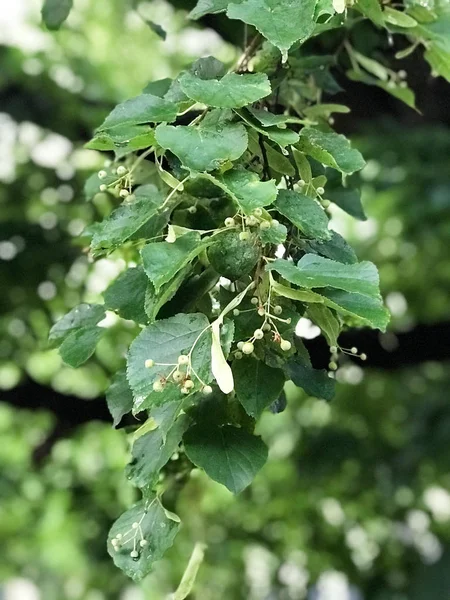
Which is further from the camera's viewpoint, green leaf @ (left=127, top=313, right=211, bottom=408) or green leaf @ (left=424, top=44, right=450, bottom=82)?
green leaf @ (left=424, top=44, right=450, bottom=82)

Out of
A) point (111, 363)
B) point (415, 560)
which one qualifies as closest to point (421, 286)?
point (415, 560)

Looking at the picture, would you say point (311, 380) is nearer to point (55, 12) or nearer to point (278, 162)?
point (278, 162)

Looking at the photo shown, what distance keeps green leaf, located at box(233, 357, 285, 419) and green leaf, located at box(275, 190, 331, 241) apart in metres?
0.07

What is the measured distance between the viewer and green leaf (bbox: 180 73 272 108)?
0.38 metres

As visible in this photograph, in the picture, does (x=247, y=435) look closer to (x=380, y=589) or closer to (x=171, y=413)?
(x=171, y=413)

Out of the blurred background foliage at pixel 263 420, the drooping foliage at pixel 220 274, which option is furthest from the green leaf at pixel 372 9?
the blurred background foliage at pixel 263 420

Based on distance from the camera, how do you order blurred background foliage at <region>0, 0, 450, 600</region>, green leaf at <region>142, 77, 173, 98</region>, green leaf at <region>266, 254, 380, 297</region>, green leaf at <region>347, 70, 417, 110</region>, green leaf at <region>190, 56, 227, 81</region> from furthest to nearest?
blurred background foliage at <region>0, 0, 450, 600</region>
green leaf at <region>347, 70, 417, 110</region>
green leaf at <region>142, 77, 173, 98</region>
green leaf at <region>190, 56, 227, 81</region>
green leaf at <region>266, 254, 380, 297</region>

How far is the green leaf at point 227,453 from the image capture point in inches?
15.6

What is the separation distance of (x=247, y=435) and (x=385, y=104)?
107 centimetres

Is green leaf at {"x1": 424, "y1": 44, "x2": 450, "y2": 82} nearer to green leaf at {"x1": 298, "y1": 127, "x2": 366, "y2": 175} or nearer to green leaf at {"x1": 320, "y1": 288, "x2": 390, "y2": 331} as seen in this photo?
green leaf at {"x1": 298, "y1": 127, "x2": 366, "y2": 175}

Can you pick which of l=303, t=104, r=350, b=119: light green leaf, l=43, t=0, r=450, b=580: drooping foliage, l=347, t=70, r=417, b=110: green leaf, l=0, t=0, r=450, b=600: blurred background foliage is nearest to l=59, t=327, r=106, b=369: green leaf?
l=43, t=0, r=450, b=580: drooping foliage

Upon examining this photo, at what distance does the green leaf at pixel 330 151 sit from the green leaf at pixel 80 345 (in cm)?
17

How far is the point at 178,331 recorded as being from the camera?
375mm

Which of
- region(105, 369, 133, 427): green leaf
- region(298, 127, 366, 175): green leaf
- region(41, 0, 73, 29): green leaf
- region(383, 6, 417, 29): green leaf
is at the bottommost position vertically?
region(41, 0, 73, 29): green leaf
